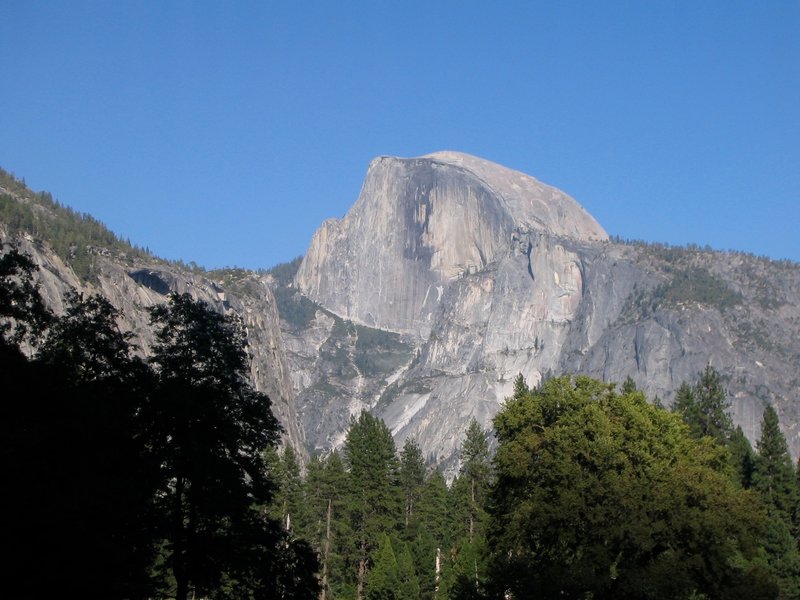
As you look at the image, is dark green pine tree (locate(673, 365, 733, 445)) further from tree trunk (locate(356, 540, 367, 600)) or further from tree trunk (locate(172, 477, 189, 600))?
tree trunk (locate(172, 477, 189, 600))

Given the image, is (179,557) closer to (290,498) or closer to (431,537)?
(431,537)

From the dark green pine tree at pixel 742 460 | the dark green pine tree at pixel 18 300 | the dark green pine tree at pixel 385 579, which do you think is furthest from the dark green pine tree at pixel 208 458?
the dark green pine tree at pixel 742 460

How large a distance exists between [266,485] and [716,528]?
1483 cm

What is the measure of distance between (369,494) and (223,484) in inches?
1985

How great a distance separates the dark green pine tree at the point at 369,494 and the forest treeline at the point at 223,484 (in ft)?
79.9

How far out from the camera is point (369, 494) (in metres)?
77.7

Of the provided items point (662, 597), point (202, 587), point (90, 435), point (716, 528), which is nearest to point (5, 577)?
point (90, 435)

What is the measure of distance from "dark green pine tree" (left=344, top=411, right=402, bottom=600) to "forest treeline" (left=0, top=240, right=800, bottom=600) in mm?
24345

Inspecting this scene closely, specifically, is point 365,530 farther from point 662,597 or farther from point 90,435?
point 90,435

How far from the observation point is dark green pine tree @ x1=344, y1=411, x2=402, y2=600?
244ft

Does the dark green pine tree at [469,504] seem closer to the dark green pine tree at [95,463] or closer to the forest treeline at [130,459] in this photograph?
the forest treeline at [130,459]

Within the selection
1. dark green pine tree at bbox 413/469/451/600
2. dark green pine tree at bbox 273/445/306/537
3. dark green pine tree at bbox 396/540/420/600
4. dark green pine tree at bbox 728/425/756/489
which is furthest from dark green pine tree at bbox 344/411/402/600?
dark green pine tree at bbox 728/425/756/489

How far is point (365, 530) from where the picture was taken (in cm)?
7500

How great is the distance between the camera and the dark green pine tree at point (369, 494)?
74438 mm
